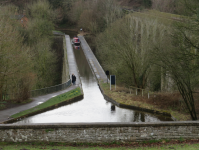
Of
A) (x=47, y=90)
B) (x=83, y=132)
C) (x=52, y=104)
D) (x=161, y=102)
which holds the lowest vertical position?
(x=52, y=104)

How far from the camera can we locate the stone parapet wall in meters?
9.68

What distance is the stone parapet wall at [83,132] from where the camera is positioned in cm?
968

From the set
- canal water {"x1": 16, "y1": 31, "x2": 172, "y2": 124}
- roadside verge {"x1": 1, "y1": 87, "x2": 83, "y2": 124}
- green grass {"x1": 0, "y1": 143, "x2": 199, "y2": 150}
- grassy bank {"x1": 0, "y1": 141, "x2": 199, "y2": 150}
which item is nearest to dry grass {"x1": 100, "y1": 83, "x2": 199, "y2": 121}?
canal water {"x1": 16, "y1": 31, "x2": 172, "y2": 124}

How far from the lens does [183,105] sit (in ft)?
54.4

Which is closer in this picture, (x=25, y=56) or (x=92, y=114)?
(x=92, y=114)

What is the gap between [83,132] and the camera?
972cm

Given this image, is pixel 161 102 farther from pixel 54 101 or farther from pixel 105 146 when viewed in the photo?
pixel 105 146

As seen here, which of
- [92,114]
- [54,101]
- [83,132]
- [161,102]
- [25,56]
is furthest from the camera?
[25,56]

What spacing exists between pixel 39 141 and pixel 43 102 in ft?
32.0

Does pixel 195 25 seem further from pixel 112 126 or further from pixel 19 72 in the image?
pixel 19 72

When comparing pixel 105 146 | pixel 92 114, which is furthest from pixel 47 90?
pixel 105 146

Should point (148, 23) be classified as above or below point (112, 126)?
above

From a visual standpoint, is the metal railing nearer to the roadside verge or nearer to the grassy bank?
the roadside verge

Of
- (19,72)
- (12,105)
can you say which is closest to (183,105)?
(12,105)
